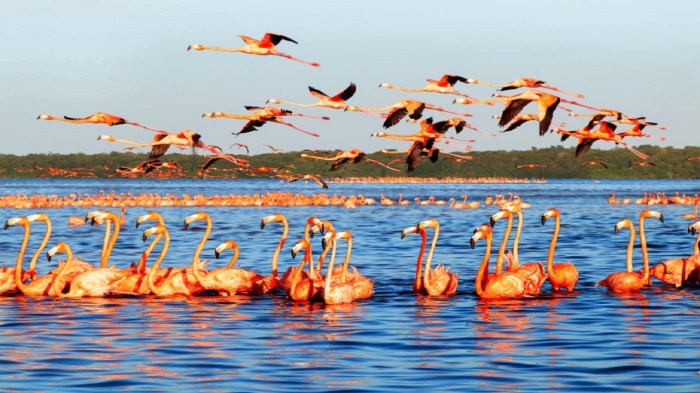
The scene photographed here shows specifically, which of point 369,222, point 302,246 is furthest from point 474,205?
point 302,246

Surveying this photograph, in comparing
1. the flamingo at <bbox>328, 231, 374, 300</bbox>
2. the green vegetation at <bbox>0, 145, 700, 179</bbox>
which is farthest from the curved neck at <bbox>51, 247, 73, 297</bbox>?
the green vegetation at <bbox>0, 145, 700, 179</bbox>

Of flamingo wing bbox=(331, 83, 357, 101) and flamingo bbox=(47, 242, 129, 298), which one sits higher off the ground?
flamingo wing bbox=(331, 83, 357, 101)

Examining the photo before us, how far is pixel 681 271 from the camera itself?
21.5 metres

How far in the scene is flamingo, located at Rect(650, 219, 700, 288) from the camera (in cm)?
2144

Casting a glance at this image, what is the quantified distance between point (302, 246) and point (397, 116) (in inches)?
161

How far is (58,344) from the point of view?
589 inches

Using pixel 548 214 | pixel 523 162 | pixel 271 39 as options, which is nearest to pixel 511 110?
pixel 548 214

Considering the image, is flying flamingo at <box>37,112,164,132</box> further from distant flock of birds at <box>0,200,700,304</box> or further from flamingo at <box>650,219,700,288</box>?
flamingo at <box>650,219,700,288</box>

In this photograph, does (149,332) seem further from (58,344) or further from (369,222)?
(369,222)

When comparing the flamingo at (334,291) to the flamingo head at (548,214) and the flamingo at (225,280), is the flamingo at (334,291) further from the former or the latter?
the flamingo head at (548,214)

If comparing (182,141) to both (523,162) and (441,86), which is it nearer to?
(441,86)

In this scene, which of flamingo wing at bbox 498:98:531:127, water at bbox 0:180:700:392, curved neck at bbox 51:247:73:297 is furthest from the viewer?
flamingo wing at bbox 498:98:531:127

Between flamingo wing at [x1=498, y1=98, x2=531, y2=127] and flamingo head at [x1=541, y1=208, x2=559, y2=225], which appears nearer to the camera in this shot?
flamingo head at [x1=541, y1=208, x2=559, y2=225]

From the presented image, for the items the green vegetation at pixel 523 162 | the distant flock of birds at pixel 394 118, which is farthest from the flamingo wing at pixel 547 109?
Result: the green vegetation at pixel 523 162
